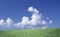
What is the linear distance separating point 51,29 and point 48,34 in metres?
0.38

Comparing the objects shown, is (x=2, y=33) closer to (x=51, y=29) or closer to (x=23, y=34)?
(x=23, y=34)

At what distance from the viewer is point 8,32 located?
7.30 m

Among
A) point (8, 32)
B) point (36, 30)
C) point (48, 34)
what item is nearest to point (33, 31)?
point (36, 30)

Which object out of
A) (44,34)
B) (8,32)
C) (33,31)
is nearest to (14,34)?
(8,32)

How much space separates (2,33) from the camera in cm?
725

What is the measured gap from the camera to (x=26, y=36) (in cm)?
696

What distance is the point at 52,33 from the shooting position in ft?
22.9

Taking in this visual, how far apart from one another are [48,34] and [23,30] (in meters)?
1.13

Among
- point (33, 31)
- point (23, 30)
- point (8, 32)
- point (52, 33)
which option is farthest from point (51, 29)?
point (8, 32)

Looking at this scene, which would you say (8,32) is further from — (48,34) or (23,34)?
(48,34)

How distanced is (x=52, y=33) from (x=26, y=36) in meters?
1.13

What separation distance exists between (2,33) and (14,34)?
0.56 m

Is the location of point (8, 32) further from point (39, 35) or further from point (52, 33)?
point (52, 33)

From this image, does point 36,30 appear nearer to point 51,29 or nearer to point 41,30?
point 41,30
